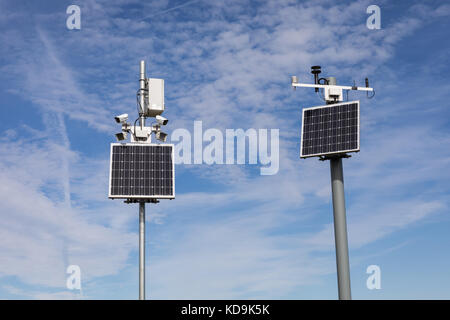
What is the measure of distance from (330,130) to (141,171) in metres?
10.0

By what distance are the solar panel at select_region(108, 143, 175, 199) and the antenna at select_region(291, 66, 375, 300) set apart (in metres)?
7.15

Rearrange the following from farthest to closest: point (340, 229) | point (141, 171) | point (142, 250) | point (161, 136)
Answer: point (161, 136) → point (340, 229) → point (141, 171) → point (142, 250)

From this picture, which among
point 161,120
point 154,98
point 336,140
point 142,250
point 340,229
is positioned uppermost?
point 154,98

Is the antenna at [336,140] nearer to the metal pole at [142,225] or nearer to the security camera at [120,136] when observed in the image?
the metal pole at [142,225]

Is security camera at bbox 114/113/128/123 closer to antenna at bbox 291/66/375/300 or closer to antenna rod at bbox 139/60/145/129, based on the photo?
antenna rod at bbox 139/60/145/129

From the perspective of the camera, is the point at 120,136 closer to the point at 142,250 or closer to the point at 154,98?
the point at 154,98

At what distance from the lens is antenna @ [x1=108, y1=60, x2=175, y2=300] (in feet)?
92.2

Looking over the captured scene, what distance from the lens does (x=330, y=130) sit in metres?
29.7

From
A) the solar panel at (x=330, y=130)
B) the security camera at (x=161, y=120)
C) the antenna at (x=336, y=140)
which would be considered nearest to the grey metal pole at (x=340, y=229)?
the antenna at (x=336, y=140)

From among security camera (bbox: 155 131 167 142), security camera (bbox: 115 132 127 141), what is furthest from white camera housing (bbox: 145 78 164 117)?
security camera (bbox: 115 132 127 141)

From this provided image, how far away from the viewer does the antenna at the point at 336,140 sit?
28703mm

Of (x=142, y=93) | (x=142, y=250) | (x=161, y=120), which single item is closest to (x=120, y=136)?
(x=161, y=120)
